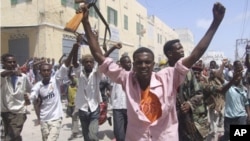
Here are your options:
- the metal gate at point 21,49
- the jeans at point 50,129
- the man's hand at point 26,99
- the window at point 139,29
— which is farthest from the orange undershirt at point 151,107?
the window at point 139,29

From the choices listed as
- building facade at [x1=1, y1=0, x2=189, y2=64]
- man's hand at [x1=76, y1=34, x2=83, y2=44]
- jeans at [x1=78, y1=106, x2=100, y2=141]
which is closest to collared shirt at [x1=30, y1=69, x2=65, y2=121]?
jeans at [x1=78, y1=106, x2=100, y2=141]

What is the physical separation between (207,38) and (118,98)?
3.73 m

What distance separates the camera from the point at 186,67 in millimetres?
2543

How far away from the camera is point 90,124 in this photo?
5.20 m

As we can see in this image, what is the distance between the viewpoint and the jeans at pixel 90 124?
5.12 m

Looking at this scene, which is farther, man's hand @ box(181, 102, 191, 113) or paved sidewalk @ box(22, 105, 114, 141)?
paved sidewalk @ box(22, 105, 114, 141)

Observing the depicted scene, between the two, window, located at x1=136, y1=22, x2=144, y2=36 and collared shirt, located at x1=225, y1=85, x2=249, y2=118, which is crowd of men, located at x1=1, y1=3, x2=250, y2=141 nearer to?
collared shirt, located at x1=225, y1=85, x2=249, y2=118

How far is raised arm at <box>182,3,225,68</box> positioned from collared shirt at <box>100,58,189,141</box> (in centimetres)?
7

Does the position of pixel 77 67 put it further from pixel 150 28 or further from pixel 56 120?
pixel 150 28

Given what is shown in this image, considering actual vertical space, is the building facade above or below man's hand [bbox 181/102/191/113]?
above

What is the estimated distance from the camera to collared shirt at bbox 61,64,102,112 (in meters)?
5.22

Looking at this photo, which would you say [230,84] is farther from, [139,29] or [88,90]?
[139,29]

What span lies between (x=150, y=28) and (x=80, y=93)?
38.5m

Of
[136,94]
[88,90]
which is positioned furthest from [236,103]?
[136,94]
